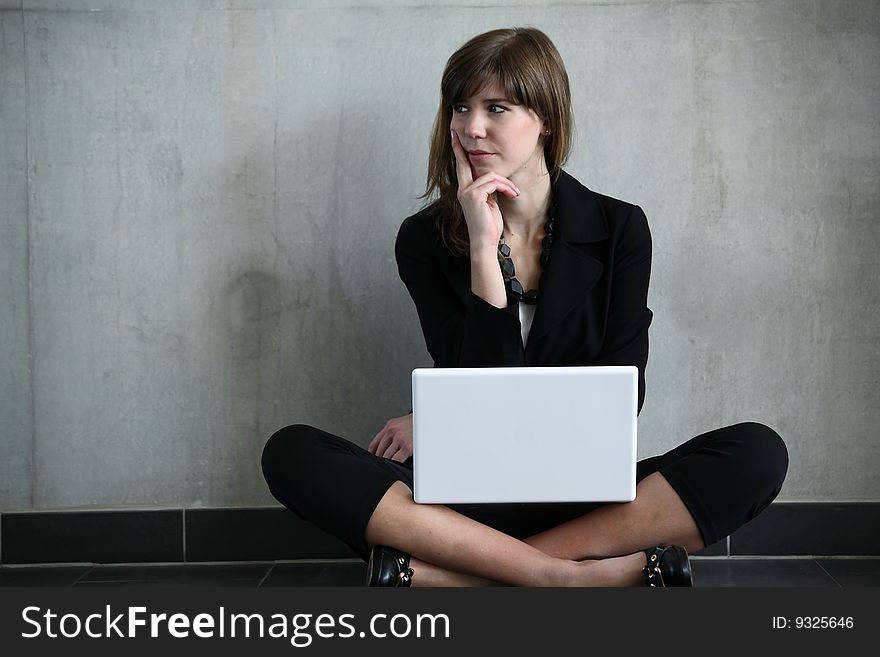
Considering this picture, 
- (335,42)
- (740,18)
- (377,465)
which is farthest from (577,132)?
(377,465)

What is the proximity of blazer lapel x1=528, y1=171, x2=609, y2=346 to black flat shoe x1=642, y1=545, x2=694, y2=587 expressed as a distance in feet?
1.65

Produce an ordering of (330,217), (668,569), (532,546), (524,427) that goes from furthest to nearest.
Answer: (330,217), (532,546), (668,569), (524,427)

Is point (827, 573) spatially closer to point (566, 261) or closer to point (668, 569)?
point (668, 569)

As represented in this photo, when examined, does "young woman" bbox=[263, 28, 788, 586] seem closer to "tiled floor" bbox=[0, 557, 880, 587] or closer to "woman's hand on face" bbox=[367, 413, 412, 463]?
"woman's hand on face" bbox=[367, 413, 412, 463]

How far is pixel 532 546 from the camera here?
5.48ft

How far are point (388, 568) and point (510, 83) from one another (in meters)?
0.94

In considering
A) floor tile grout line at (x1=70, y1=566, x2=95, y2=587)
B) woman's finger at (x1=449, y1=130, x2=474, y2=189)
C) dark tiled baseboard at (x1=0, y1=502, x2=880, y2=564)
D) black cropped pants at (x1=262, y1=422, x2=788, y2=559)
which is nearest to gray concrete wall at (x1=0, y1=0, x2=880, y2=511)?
dark tiled baseboard at (x1=0, y1=502, x2=880, y2=564)

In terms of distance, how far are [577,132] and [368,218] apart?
550 mm

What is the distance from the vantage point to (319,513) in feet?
5.31

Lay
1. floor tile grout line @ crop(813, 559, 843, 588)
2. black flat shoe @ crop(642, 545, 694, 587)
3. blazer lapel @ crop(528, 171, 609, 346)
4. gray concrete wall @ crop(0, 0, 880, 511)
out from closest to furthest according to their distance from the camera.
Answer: black flat shoe @ crop(642, 545, 694, 587), blazer lapel @ crop(528, 171, 609, 346), floor tile grout line @ crop(813, 559, 843, 588), gray concrete wall @ crop(0, 0, 880, 511)

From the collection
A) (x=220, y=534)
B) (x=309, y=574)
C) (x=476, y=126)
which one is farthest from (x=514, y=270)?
(x=220, y=534)

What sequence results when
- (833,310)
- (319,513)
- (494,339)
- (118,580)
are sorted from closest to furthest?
(319,513), (494,339), (118,580), (833,310)

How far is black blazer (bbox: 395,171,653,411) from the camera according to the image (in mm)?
1872

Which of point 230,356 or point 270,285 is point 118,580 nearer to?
point 230,356
